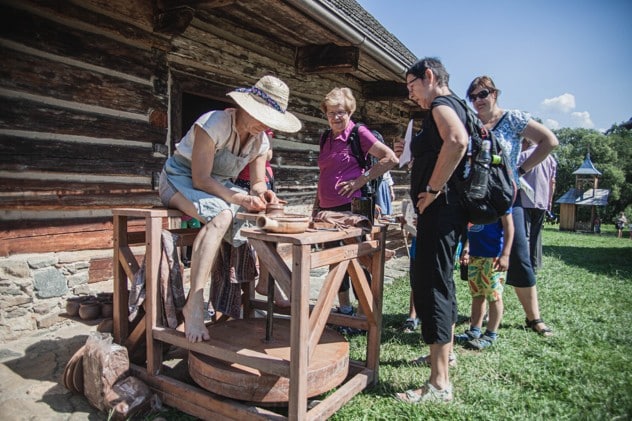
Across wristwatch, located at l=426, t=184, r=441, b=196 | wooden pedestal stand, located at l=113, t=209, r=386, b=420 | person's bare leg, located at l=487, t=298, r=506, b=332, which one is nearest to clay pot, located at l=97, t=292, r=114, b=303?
wooden pedestal stand, located at l=113, t=209, r=386, b=420

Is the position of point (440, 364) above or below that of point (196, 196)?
below

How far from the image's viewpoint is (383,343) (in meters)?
3.41

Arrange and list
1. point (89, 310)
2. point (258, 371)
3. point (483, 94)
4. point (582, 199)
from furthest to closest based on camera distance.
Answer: point (582, 199), point (89, 310), point (483, 94), point (258, 371)

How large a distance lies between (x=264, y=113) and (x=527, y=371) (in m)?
2.51

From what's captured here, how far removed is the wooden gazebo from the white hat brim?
27.5 metres

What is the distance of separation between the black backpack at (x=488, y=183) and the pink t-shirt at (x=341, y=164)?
44.3 inches

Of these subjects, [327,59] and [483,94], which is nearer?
[483,94]

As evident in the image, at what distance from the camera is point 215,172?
2.90m

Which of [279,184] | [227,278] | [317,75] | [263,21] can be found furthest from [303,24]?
[227,278]

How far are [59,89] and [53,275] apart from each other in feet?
5.43

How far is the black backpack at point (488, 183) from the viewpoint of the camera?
2410 mm

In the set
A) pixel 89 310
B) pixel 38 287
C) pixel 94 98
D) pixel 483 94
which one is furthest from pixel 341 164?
pixel 38 287

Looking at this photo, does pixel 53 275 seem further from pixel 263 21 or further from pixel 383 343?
pixel 263 21

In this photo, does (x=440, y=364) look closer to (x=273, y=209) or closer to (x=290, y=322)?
(x=290, y=322)
